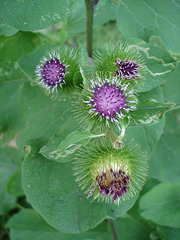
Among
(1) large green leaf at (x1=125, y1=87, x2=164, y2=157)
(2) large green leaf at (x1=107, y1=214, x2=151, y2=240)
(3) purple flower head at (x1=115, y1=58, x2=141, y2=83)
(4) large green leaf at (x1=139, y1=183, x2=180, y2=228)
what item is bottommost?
(2) large green leaf at (x1=107, y1=214, x2=151, y2=240)

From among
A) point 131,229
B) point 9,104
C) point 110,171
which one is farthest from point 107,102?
point 131,229

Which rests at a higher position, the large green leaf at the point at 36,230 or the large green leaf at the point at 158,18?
the large green leaf at the point at 158,18

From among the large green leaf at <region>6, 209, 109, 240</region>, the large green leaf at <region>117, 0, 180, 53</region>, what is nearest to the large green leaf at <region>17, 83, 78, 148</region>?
the large green leaf at <region>117, 0, 180, 53</region>

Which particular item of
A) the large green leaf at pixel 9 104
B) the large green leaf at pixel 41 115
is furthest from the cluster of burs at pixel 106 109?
the large green leaf at pixel 9 104

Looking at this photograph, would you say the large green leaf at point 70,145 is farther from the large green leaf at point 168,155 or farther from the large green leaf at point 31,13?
the large green leaf at point 168,155

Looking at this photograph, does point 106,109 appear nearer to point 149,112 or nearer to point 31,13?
point 149,112

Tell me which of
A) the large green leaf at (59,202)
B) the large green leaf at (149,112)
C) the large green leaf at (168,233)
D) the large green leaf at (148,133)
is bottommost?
the large green leaf at (168,233)

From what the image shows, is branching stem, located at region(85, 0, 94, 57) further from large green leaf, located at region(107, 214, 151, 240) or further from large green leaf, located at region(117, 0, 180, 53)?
large green leaf, located at region(107, 214, 151, 240)
